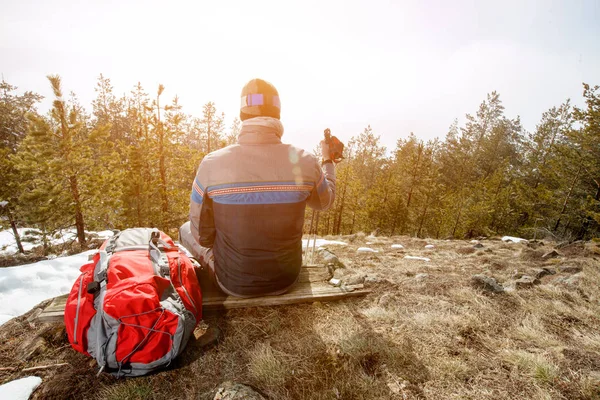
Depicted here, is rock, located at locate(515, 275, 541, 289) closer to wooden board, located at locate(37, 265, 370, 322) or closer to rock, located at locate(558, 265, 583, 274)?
rock, located at locate(558, 265, 583, 274)

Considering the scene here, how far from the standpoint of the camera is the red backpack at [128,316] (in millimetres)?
1901

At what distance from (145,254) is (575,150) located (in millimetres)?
24538

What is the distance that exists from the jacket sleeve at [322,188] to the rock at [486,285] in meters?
2.75

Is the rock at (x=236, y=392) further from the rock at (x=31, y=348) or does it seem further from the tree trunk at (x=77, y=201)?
the tree trunk at (x=77, y=201)

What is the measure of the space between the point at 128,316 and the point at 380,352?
7.11 ft

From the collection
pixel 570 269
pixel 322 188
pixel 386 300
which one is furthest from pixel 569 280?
pixel 322 188

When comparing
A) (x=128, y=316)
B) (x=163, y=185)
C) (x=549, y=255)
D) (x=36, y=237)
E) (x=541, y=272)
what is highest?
(x=128, y=316)

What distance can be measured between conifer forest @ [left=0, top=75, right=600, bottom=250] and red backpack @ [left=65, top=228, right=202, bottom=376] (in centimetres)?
233

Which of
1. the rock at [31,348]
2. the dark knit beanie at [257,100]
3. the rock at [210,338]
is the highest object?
the dark knit beanie at [257,100]

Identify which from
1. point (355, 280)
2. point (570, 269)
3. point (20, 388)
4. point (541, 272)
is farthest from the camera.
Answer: point (570, 269)

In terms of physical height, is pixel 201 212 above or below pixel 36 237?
above

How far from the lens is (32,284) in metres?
4.07

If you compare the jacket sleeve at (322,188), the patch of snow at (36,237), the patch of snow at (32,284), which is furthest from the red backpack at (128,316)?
the patch of snow at (36,237)

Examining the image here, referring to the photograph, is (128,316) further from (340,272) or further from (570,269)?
(570,269)
